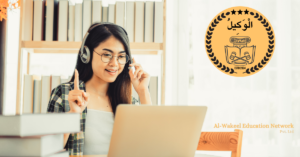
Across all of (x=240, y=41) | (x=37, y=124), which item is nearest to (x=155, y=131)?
(x=37, y=124)

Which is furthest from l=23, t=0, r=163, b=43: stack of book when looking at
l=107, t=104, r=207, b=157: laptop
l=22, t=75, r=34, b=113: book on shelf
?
l=107, t=104, r=207, b=157: laptop

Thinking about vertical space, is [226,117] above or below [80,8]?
below

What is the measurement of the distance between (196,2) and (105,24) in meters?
1.05

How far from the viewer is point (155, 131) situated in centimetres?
63

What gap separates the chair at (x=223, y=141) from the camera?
3.63 feet

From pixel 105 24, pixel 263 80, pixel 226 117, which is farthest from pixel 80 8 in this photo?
pixel 263 80

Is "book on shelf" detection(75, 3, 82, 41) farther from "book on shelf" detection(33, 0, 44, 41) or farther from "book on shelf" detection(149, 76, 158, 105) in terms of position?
"book on shelf" detection(149, 76, 158, 105)

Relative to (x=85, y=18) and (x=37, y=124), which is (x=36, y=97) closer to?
(x=85, y=18)

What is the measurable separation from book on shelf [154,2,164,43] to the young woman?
32 cm

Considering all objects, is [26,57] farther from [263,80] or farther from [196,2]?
[263,80]

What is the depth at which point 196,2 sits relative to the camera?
215cm

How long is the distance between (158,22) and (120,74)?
44 centimetres

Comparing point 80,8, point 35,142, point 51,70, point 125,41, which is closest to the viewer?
point 35,142

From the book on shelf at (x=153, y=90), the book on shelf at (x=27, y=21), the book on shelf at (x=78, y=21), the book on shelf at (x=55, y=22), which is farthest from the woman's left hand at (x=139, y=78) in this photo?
the book on shelf at (x=27, y=21)
